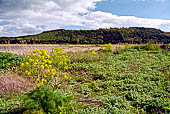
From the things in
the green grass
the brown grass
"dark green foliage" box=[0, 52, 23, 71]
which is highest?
"dark green foliage" box=[0, 52, 23, 71]

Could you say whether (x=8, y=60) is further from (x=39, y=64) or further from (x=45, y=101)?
(x=45, y=101)

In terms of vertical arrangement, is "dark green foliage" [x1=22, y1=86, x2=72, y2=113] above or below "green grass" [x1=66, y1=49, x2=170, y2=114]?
above

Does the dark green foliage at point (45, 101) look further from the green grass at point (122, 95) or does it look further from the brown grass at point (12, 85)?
the brown grass at point (12, 85)

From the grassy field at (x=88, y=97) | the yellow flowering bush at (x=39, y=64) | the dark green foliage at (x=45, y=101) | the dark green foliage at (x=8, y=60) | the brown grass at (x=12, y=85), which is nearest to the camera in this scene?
the dark green foliage at (x=45, y=101)

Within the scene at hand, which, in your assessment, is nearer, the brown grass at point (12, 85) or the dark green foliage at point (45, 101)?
the dark green foliage at point (45, 101)

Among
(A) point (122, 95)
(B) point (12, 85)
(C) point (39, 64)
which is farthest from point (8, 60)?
(A) point (122, 95)

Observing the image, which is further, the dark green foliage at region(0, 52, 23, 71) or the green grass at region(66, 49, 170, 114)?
the dark green foliage at region(0, 52, 23, 71)

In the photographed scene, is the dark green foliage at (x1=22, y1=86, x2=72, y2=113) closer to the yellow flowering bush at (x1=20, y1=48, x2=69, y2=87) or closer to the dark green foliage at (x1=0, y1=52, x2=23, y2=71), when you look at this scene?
the yellow flowering bush at (x1=20, y1=48, x2=69, y2=87)

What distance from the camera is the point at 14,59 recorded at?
7.93m

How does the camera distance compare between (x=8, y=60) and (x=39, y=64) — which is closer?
(x=39, y=64)

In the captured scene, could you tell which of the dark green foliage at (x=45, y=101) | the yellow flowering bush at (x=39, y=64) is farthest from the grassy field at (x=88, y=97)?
the yellow flowering bush at (x=39, y=64)

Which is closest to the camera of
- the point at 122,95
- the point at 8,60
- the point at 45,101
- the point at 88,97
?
the point at 45,101

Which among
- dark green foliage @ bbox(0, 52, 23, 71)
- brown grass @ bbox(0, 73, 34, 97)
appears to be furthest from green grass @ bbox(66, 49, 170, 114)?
dark green foliage @ bbox(0, 52, 23, 71)

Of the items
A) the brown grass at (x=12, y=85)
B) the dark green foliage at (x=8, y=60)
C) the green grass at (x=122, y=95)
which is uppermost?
the dark green foliage at (x=8, y=60)
